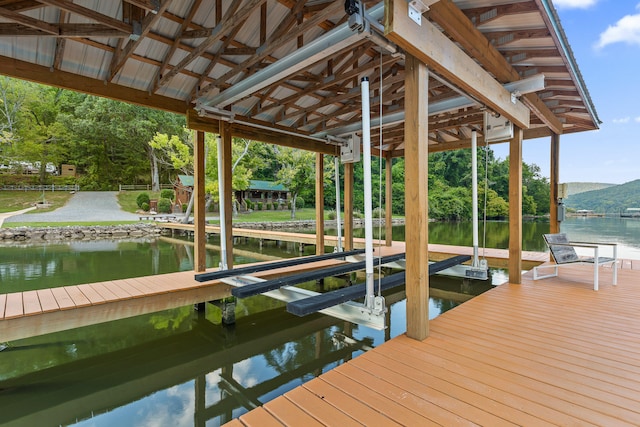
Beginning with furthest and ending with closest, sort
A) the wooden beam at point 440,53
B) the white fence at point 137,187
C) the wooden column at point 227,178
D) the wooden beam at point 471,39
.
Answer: the white fence at point 137,187 → the wooden column at point 227,178 → the wooden beam at point 471,39 → the wooden beam at point 440,53

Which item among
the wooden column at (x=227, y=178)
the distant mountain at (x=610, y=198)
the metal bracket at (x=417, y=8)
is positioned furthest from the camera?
the distant mountain at (x=610, y=198)

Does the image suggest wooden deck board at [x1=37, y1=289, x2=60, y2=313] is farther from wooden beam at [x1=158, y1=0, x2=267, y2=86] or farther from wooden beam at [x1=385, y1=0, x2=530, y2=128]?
wooden beam at [x1=385, y1=0, x2=530, y2=128]

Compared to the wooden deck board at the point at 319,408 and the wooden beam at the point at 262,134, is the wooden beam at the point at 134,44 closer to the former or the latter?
the wooden beam at the point at 262,134

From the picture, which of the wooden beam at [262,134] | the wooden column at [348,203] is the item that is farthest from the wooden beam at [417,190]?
the wooden column at [348,203]

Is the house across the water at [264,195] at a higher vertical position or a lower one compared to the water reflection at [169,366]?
higher

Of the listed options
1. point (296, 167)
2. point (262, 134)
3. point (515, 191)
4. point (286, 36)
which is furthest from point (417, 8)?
point (296, 167)

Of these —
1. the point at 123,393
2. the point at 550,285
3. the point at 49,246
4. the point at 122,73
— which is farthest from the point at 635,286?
the point at 49,246

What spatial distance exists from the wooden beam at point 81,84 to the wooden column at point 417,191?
11.9ft

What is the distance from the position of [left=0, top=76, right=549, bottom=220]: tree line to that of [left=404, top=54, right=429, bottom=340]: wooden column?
1865 centimetres

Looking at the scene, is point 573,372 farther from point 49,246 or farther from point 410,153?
point 49,246

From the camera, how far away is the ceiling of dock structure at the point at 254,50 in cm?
266

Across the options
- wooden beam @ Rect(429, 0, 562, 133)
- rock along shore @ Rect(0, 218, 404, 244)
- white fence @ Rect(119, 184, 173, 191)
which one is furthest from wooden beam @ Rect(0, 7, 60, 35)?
white fence @ Rect(119, 184, 173, 191)

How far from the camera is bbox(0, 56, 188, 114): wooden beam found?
10.9ft

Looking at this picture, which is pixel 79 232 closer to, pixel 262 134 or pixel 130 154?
pixel 262 134
